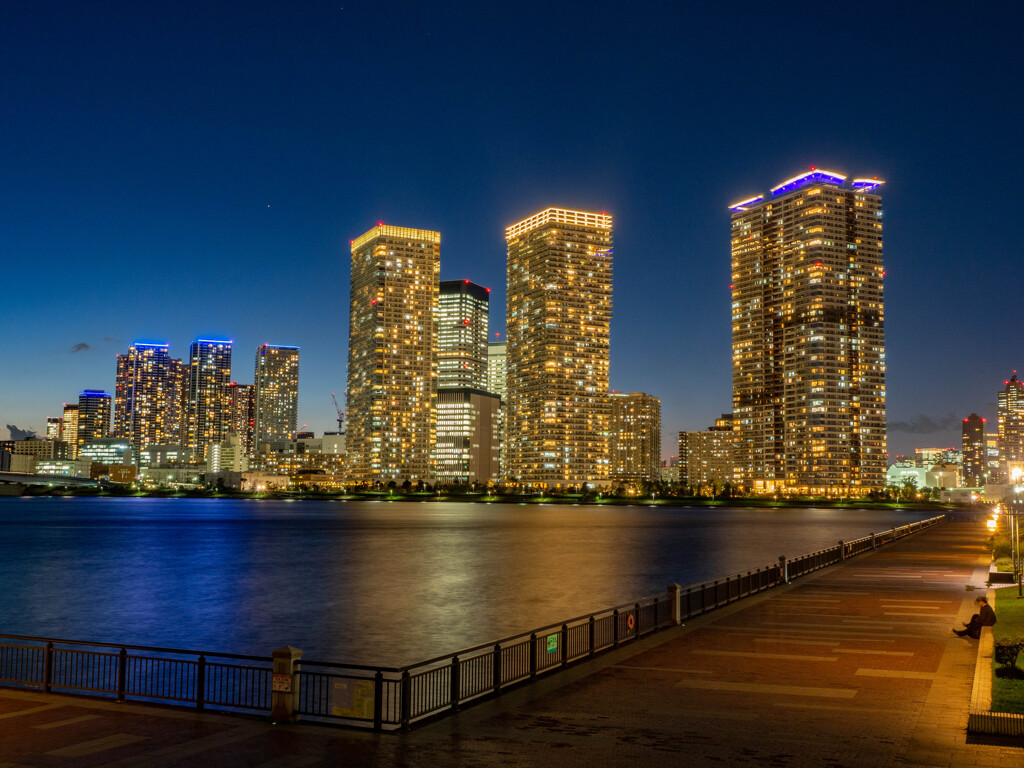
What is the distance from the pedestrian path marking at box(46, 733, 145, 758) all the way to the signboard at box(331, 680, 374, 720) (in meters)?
3.59

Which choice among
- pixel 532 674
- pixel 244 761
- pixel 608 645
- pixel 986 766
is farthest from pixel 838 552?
pixel 244 761

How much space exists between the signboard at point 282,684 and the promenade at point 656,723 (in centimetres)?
70

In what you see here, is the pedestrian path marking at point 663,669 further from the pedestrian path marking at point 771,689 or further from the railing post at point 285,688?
the railing post at point 285,688

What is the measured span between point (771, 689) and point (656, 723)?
4.49 meters

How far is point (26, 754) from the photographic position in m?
15.3

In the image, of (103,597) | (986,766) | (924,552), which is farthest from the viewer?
(924,552)

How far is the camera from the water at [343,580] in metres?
47.5

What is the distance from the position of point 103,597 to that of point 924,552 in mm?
58183

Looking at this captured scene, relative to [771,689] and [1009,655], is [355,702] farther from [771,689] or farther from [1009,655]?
[1009,655]

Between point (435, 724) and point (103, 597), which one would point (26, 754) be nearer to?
point (435, 724)

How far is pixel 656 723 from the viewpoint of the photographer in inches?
701

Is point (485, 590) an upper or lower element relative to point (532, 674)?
lower

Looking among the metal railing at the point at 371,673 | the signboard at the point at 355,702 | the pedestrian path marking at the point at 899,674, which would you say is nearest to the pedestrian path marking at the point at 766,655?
the pedestrian path marking at the point at 899,674

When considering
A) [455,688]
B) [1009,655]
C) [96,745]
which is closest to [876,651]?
[1009,655]
